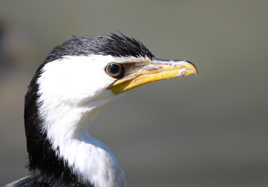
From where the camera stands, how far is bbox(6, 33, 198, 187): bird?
467 cm

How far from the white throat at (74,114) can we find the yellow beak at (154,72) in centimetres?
21

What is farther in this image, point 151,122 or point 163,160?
point 151,122

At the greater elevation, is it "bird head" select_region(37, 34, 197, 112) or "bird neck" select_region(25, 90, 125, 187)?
"bird head" select_region(37, 34, 197, 112)

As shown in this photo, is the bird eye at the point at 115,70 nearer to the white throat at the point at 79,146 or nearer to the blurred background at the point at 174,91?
the white throat at the point at 79,146

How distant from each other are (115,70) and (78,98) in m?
→ 0.44

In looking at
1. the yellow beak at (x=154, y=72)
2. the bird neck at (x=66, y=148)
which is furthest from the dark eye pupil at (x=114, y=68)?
the bird neck at (x=66, y=148)

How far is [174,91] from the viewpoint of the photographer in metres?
10.6

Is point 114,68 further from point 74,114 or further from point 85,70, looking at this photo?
point 74,114

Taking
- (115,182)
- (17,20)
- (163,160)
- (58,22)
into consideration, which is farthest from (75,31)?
(115,182)

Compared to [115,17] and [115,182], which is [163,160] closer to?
[115,182]

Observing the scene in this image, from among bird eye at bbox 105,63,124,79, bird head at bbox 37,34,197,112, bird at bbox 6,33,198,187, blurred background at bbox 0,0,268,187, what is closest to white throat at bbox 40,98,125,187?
bird at bbox 6,33,198,187

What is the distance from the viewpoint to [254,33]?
39.5 feet

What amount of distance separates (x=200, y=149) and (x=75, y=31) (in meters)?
4.85

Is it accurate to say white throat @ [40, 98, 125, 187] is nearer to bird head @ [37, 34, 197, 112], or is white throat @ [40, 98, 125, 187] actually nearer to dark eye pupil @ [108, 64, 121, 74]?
bird head @ [37, 34, 197, 112]
